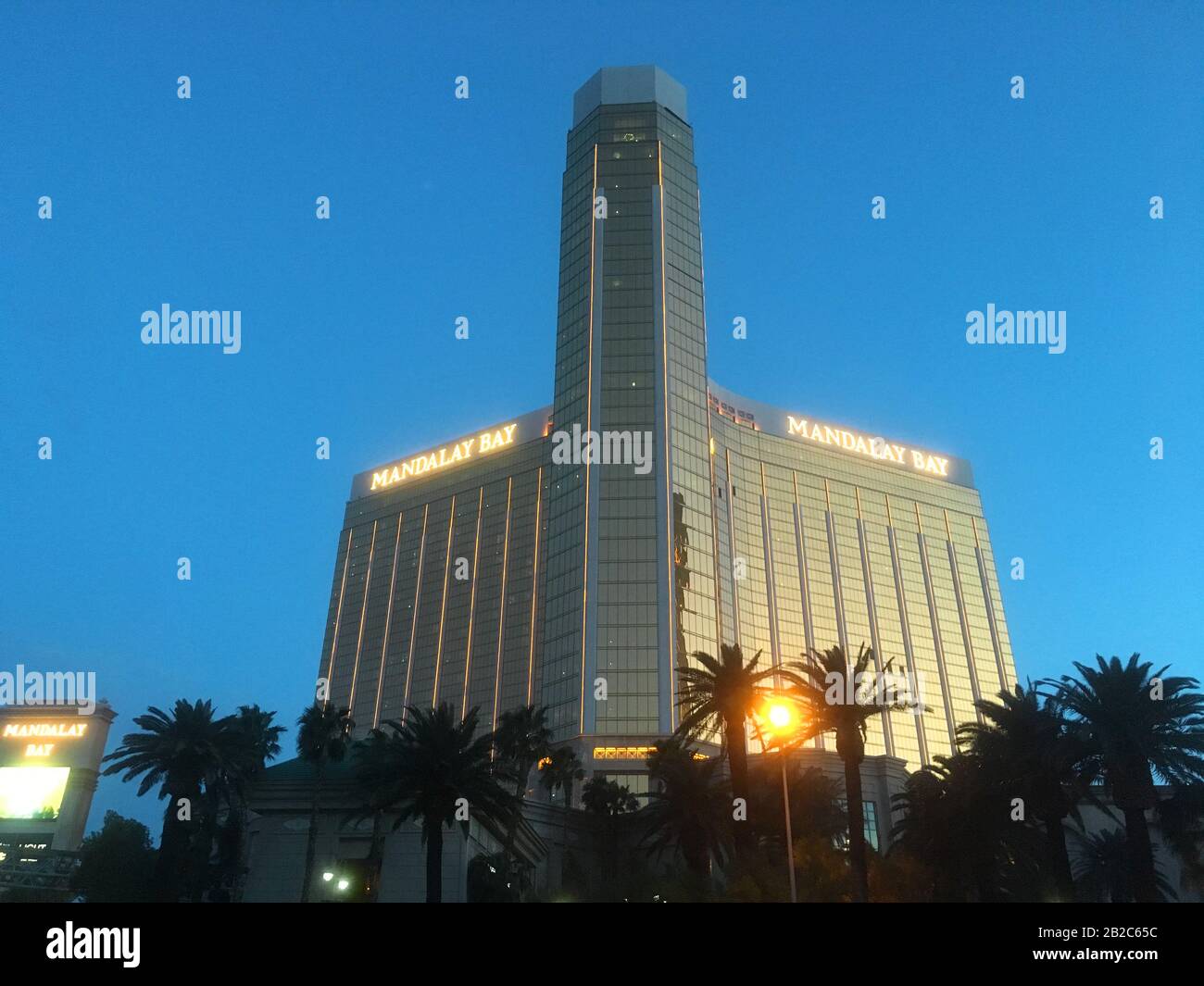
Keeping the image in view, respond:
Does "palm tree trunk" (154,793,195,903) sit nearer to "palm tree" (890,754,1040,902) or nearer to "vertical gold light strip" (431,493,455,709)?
"palm tree" (890,754,1040,902)

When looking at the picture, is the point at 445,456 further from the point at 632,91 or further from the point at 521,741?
the point at 521,741

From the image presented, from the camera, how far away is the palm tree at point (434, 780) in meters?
49.7

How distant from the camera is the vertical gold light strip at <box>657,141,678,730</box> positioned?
104812 millimetres

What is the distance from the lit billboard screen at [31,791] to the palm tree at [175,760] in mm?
40310

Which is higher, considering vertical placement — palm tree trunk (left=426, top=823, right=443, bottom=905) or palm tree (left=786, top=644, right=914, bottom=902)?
palm tree (left=786, top=644, right=914, bottom=902)

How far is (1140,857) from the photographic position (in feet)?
146

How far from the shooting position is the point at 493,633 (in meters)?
159

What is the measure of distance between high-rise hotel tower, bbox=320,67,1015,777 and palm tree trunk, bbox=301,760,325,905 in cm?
4460

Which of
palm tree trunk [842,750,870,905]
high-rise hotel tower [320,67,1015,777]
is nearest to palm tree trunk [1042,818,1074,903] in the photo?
palm tree trunk [842,750,870,905]

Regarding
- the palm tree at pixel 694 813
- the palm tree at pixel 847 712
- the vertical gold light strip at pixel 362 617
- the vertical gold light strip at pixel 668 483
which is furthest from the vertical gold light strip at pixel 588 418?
the vertical gold light strip at pixel 362 617

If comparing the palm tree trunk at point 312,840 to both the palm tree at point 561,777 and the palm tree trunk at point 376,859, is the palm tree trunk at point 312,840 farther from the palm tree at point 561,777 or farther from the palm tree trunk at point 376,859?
the palm tree at point 561,777

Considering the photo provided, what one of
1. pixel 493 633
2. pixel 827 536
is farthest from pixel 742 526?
pixel 493 633

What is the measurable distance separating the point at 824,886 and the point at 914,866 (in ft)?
34.4
